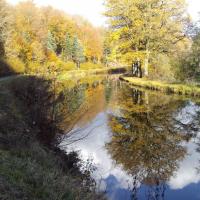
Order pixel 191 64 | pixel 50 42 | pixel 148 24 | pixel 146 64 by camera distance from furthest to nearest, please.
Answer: pixel 50 42, pixel 146 64, pixel 148 24, pixel 191 64

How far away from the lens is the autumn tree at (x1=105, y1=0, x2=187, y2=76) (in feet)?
122

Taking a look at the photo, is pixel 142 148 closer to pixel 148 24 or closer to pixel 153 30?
pixel 153 30

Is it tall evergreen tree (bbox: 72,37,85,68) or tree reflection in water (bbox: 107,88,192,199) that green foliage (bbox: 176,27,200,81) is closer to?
tree reflection in water (bbox: 107,88,192,199)

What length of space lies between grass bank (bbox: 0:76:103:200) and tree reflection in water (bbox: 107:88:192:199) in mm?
1680

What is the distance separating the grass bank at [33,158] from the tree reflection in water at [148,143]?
168 cm

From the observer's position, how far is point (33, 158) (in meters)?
9.05

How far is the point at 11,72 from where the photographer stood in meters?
41.0

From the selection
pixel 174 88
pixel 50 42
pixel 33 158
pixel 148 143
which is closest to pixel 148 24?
pixel 174 88

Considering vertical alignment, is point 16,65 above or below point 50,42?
below

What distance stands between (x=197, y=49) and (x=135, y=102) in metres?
6.94

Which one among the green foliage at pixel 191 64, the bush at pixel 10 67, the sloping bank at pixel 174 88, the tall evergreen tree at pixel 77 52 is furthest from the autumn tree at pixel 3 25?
the tall evergreen tree at pixel 77 52

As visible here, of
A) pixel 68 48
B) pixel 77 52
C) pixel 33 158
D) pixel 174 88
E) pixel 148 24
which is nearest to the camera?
pixel 33 158

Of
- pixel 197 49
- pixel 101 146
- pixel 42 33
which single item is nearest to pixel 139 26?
pixel 197 49

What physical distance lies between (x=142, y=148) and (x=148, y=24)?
84.5 feet
